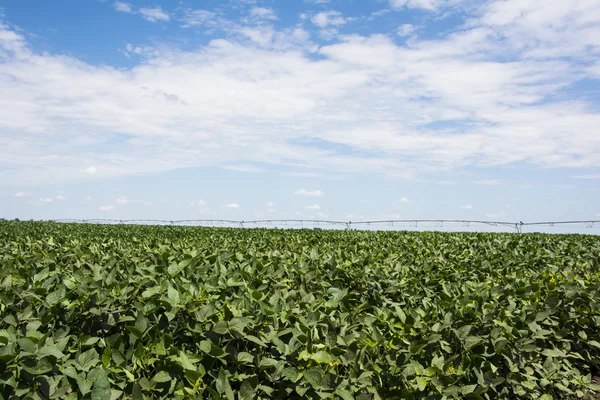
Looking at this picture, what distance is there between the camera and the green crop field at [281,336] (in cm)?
280

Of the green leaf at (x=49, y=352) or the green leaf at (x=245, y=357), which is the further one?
the green leaf at (x=245, y=357)

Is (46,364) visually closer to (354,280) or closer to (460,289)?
(354,280)

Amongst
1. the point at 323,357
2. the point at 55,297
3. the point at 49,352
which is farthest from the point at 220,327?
the point at 55,297

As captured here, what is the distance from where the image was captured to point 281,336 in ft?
10.5

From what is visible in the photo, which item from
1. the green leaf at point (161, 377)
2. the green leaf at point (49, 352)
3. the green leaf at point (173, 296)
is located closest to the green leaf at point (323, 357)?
the green leaf at point (161, 377)

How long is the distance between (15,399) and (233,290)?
5.88 feet

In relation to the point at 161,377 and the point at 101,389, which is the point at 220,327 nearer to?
the point at 161,377

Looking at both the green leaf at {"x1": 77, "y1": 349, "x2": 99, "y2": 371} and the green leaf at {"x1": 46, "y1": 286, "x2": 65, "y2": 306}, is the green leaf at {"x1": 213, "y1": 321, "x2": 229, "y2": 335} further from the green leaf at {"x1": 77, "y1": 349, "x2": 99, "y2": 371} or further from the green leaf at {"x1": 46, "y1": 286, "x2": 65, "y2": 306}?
the green leaf at {"x1": 46, "y1": 286, "x2": 65, "y2": 306}

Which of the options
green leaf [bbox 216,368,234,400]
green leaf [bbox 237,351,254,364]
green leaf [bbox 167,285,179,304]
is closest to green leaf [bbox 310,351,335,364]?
green leaf [bbox 237,351,254,364]

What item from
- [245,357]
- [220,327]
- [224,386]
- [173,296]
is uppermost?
[173,296]

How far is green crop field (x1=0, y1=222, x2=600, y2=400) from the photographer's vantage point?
9.18 ft

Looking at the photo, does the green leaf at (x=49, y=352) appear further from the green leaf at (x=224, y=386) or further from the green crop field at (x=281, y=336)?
the green leaf at (x=224, y=386)

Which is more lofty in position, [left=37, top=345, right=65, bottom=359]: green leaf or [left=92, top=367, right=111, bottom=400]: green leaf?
[left=37, top=345, right=65, bottom=359]: green leaf

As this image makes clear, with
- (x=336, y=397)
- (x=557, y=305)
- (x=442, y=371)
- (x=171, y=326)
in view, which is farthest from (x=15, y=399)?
(x=557, y=305)
